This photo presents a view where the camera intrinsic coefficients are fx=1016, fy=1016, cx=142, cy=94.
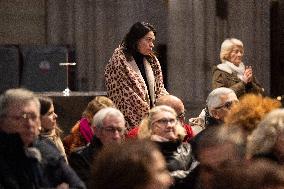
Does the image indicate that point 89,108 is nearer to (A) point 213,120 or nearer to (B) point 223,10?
(A) point 213,120

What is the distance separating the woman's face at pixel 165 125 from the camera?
23.8 feet

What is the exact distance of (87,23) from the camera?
1337 cm

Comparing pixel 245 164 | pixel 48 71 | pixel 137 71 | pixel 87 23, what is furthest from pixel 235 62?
pixel 245 164

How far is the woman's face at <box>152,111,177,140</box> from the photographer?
285 inches

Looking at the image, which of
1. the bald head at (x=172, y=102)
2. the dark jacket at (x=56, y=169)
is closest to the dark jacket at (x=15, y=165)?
the dark jacket at (x=56, y=169)

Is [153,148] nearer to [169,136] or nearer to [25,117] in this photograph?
[25,117]

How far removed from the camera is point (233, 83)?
34.8 ft

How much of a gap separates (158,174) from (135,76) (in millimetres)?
5973

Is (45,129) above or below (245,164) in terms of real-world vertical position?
below

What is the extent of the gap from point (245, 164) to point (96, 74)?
1008 centimetres

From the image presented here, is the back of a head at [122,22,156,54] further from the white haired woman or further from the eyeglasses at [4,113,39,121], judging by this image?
the eyeglasses at [4,113,39,121]

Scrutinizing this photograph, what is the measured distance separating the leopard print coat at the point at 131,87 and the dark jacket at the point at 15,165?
3480mm

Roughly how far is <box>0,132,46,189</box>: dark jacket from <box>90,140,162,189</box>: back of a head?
2.50m

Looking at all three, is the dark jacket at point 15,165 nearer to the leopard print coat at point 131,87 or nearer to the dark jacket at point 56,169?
the dark jacket at point 56,169
